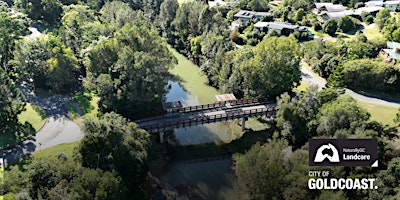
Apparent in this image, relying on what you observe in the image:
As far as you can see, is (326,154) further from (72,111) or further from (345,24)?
(345,24)

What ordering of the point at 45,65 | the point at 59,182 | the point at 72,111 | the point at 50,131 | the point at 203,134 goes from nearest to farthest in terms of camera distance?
the point at 59,182 < the point at 50,131 < the point at 203,134 < the point at 72,111 < the point at 45,65

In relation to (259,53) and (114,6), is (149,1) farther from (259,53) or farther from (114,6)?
(259,53)

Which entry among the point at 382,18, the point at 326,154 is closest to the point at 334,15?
the point at 382,18

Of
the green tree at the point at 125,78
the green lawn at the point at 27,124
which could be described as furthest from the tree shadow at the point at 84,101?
the green lawn at the point at 27,124

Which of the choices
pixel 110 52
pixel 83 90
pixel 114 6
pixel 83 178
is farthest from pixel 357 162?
pixel 114 6

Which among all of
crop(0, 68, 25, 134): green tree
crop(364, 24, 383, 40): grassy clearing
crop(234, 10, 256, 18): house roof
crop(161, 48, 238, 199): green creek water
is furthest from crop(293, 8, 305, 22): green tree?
crop(0, 68, 25, 134): green tree

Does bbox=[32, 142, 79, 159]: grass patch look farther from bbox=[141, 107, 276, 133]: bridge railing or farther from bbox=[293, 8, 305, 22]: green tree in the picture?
bbox=[293, 8, 305, 22]: green tree
